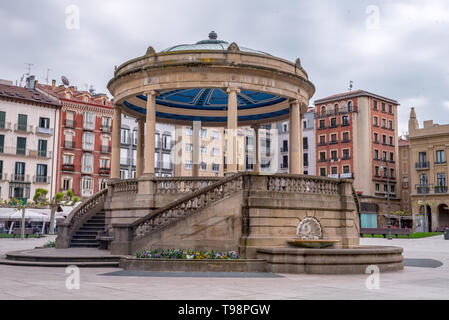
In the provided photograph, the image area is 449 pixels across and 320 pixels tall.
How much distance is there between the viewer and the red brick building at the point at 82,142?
72.6 m

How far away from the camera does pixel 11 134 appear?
6800 centimetres

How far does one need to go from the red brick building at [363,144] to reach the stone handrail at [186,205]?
70605 mm

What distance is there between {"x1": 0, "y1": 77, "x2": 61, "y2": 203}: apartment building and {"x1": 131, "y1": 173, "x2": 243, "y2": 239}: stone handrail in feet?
176

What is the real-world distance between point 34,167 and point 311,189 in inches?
2290

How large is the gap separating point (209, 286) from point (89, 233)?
13360 millimetres

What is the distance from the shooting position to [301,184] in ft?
63.4

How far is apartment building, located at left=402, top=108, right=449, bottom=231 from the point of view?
8338 centimetres

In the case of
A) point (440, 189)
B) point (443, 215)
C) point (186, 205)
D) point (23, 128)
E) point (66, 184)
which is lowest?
point (186, 205)

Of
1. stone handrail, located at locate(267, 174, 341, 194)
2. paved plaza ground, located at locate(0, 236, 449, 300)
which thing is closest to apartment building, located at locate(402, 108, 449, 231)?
stone handrail, located at locate(267, 174, 341, 194)

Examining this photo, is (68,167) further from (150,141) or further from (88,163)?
(150,141)

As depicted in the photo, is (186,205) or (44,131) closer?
(186,205)

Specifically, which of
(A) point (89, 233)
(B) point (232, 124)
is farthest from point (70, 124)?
(B) point (232, 124)

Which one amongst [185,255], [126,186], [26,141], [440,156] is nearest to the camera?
[185,255]
